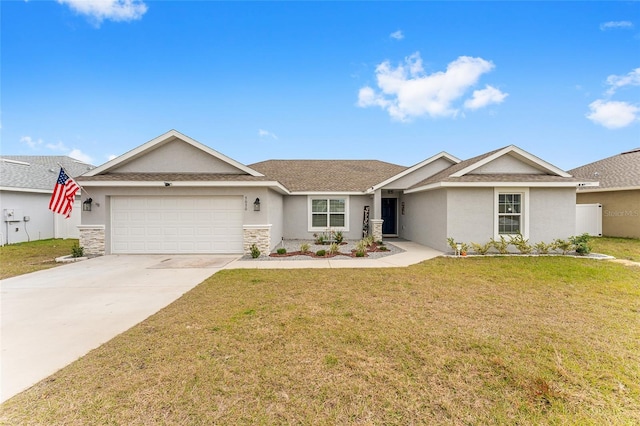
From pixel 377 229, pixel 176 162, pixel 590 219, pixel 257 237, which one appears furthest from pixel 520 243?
pixel 176 162

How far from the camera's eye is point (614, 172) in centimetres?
1611

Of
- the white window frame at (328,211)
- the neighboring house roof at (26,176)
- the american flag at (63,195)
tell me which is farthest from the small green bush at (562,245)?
the neighboring house roof at (26,176)

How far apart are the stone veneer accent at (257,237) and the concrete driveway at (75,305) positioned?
1.28m

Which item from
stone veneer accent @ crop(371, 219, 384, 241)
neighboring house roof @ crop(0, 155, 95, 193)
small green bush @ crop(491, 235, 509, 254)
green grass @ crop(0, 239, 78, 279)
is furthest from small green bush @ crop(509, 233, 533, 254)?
neighboring house roof @ crop(0, 155, 95, 193)

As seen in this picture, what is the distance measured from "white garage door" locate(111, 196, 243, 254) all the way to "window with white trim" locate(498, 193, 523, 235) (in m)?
10.7

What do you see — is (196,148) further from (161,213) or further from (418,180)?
(418,180)

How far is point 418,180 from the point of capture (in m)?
14.0

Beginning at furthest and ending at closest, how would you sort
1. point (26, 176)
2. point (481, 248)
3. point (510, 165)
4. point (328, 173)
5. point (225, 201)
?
1. point (328, 173)
2. point (26, 176)
3. point (510, 165)
4. point (225, 201)
5. point (481, 248)

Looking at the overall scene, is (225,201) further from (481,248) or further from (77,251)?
(481,248)

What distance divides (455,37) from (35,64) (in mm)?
20911

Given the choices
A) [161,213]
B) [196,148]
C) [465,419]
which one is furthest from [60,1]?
[465,419]

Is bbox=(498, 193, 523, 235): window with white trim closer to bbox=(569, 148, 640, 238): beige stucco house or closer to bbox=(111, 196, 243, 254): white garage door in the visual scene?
bbox=(569, 148, 640, 238): beige stucco house

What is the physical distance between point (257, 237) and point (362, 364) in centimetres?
798

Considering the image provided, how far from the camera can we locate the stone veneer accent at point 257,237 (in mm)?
10438
